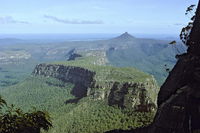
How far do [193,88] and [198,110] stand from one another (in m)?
2.87

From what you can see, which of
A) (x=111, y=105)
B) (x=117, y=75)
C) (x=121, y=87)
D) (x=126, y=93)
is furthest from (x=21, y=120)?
(x=117, y=75)

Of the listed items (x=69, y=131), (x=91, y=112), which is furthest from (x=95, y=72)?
(x=69, y=131)

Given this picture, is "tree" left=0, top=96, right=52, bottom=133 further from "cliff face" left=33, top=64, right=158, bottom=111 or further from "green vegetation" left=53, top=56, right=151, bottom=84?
"green vegetation" left=53, top=56, right=151, bottom=84

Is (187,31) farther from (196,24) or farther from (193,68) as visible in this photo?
(193,68)

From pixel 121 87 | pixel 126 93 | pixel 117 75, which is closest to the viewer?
pixel 126 93

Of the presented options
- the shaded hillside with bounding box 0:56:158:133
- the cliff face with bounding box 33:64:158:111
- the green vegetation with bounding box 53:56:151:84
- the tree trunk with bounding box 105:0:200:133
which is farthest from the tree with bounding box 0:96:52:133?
the green vegetation with bounding box 53:56:151:84

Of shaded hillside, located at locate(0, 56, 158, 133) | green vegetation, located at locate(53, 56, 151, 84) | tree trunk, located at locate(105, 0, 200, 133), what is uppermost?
tree trunk, located at locate(105, 0, 200, 133)

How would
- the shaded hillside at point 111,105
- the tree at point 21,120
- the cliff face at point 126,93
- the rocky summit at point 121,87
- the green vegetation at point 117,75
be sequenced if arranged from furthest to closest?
the green vegetation at point 117,75 → the rocky summit at point 121,87 → the cliff face at point 126,93 → the shaded hillside at point 111,105 → the tree at point 21,120

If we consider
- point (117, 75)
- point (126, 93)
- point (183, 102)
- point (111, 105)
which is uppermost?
point (183, 102)

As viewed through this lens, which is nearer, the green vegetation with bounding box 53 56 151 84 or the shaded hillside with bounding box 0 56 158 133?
the shaded hillside with bounding box 0 56 158 133

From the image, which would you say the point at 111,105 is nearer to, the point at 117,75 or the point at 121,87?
the point at 121,87

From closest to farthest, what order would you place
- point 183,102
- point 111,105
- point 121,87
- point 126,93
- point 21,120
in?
point 21,120
point 183,102
point 126,93
point 111,105
point 121,87

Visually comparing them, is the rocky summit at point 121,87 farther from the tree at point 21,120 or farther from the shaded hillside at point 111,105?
the tree at point 21,120

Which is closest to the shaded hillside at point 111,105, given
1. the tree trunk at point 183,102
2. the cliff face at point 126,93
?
the cliff face at point 126,93
